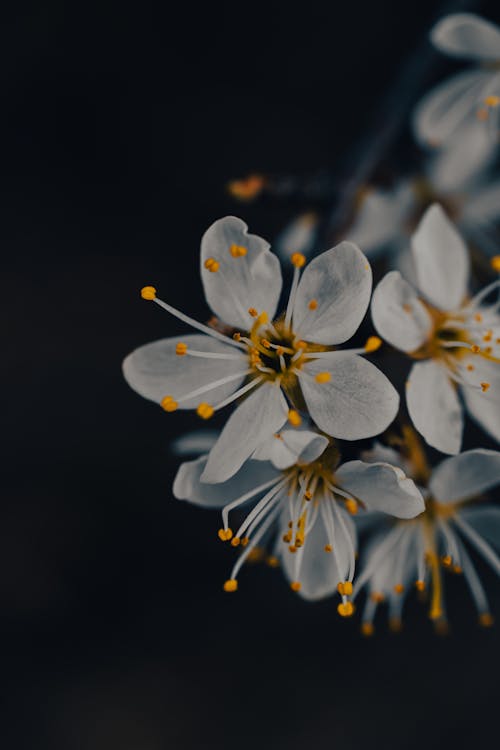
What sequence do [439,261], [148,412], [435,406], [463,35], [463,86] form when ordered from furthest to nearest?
[148,412] < [463,86] < [463,35] < [439,261] < [435,406]

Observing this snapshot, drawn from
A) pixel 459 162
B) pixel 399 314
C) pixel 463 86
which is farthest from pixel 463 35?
pixel 399 314

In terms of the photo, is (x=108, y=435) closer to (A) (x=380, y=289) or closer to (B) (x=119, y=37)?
(B) (x=119, y=37)

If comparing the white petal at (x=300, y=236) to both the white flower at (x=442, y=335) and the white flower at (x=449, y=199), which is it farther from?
the white flower at (x=442, y=335)

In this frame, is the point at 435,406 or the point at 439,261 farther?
the point at 439,261

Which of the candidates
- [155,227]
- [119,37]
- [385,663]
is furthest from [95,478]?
[119,37]

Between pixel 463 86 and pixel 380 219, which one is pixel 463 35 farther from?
pixel 380 219

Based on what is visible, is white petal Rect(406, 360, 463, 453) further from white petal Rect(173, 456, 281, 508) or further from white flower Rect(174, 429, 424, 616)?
white petal Rect(173, 456, 281, 508)

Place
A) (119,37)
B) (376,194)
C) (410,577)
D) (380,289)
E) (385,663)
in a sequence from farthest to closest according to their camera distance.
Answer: (385,663) < (119,37) < (376,194) < (410,577) < (380,289)
